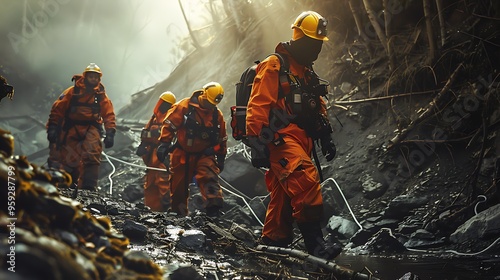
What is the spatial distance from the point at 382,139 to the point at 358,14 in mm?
2983

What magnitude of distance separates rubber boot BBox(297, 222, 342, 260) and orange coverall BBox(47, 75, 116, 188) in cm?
523

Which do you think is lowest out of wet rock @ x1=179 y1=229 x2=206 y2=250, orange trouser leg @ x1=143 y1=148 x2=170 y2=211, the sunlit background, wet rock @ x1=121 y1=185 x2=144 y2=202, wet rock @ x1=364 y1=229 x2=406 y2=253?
wet rock @ x1=364 y1=229 x2=406 y2=253

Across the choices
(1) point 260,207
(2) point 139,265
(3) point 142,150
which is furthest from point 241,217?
(2) point 139,265

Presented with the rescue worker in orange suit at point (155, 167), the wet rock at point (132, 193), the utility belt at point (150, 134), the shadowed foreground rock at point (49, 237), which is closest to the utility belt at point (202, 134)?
the rescue worker in orange suit at point (155, 167)

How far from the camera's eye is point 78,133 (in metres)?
7.78

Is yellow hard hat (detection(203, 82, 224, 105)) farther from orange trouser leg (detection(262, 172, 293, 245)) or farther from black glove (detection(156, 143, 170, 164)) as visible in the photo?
orange trouser leg (detection(262, 172, 293, 245))

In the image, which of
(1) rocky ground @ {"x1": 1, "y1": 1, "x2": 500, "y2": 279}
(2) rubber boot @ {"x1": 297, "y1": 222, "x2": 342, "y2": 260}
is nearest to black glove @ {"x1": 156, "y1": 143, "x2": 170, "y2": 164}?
(1) rocky ground @ {"x1": 1, "y1": 1, "x2": 500, "y2": 279}

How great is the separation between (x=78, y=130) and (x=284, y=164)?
5171 mm

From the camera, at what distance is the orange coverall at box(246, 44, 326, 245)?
3.69m

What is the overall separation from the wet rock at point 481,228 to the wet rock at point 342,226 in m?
1.43

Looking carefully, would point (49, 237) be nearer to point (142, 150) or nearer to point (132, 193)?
point (142, 150)

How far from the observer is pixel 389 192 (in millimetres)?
6367

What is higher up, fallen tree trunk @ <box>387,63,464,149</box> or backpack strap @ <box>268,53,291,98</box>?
backpack strap @ <box>268,53,291,98</box>

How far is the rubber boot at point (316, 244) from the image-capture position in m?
3.46
